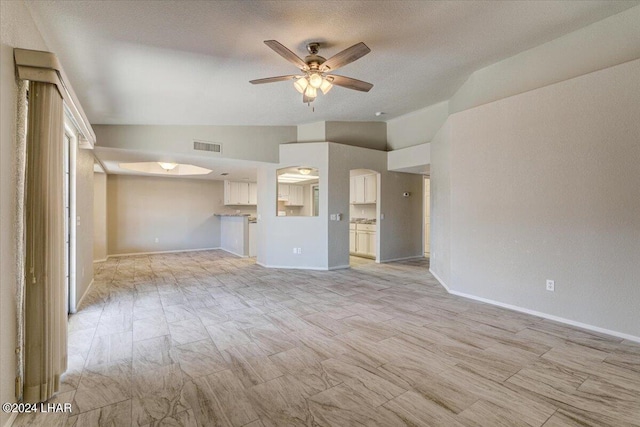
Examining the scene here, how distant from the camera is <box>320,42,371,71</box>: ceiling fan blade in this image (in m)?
2.50

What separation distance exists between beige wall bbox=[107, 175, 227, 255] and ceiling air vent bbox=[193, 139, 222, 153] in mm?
3541

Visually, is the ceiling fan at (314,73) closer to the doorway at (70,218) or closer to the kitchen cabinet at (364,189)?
the doorway at (70,218)

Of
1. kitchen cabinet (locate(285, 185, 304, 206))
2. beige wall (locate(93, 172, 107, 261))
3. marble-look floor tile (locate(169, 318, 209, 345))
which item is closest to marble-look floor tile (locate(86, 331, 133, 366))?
marble-look floor tile (locate(169, 318, 209, 345))

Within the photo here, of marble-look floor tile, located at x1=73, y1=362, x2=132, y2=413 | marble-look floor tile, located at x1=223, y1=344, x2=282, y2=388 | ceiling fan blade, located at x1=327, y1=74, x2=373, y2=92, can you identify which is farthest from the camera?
ceiling fan blade, located at x1=327, y1=74, x2=373, y2=92

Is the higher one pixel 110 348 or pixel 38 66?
pixel 38 66

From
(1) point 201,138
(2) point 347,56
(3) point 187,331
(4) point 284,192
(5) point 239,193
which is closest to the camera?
(2) point 347,56

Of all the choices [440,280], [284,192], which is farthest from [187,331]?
[284,192]

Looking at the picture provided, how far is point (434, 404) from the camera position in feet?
5.76

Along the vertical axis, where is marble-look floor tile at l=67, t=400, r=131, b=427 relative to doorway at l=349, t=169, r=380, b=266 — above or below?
below

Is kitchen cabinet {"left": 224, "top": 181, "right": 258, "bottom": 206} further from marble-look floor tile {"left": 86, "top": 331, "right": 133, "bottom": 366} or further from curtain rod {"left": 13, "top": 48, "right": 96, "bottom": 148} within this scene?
curtain rod {"left": 13, "top": 48, "right": 96, "bottom": 148}

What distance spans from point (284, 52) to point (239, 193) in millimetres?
6965

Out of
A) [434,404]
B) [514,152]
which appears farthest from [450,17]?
[434,404]

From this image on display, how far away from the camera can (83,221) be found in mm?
3988

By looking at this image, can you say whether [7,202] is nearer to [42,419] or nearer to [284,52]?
[42,419]
